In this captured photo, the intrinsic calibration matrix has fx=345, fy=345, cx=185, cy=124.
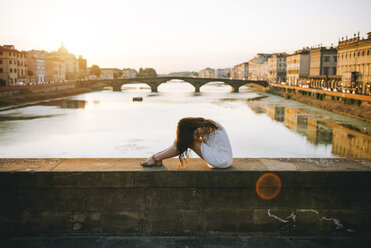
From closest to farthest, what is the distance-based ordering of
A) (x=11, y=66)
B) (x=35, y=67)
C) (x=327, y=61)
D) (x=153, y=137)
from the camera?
(x=153, y=137) < (x=11, y=66) < (x=327, y=61) < (x=35, y=67)

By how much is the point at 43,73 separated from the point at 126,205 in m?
83.1

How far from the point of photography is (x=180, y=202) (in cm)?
334

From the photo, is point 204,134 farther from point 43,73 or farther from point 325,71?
point 43,73

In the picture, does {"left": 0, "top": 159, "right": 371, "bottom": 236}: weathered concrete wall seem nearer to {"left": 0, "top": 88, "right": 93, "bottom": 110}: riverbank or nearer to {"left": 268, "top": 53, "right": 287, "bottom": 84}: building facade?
{"left": 0, "top": 88, "right": 93, "bottom": 110}: riverbank

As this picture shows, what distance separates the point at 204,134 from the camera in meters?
3.34

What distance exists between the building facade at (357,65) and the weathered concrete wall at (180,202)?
39.6 metres

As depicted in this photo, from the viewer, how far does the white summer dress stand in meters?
3.33

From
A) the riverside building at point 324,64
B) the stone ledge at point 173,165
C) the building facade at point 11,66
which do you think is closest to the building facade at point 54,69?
the building facade at point 11,66

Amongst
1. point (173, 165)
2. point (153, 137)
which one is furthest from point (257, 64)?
point (173, 165)

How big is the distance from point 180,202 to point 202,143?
61cm

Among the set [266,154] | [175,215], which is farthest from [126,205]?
[266,154]

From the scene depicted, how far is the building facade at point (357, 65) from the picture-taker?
40.8 m

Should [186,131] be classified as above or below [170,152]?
above

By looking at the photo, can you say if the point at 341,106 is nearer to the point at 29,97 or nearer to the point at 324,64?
the point at 324,64
